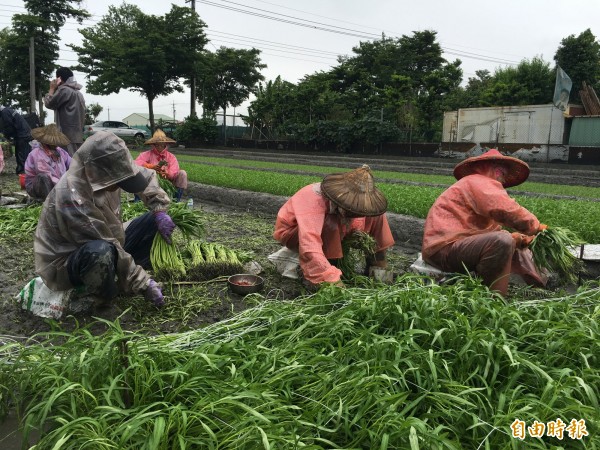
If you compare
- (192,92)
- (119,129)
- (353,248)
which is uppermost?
(192,92)

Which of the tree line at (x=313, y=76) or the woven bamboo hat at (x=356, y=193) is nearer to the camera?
the woven bamboo hat at (x=356, y=193)

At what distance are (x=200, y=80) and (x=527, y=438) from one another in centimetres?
3427

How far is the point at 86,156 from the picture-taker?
3.05 metres

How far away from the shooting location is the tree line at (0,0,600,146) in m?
25.2

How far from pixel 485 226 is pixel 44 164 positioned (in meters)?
5.12

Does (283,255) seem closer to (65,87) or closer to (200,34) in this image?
(65,87)

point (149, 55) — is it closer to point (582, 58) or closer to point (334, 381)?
point (582, 58)

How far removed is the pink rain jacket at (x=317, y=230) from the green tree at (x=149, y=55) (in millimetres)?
27973

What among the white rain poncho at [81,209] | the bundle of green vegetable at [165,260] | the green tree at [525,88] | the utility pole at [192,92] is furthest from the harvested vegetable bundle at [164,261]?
the utility pole at [192,92]

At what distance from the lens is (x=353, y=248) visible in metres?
4.08

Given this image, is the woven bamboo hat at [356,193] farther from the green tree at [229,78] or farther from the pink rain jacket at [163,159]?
the green tree at [229,78]

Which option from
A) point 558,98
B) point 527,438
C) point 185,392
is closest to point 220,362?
point 185,392

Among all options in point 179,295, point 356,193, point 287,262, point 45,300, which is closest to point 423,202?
point 287,262

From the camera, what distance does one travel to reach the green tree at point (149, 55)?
97.1 feet
